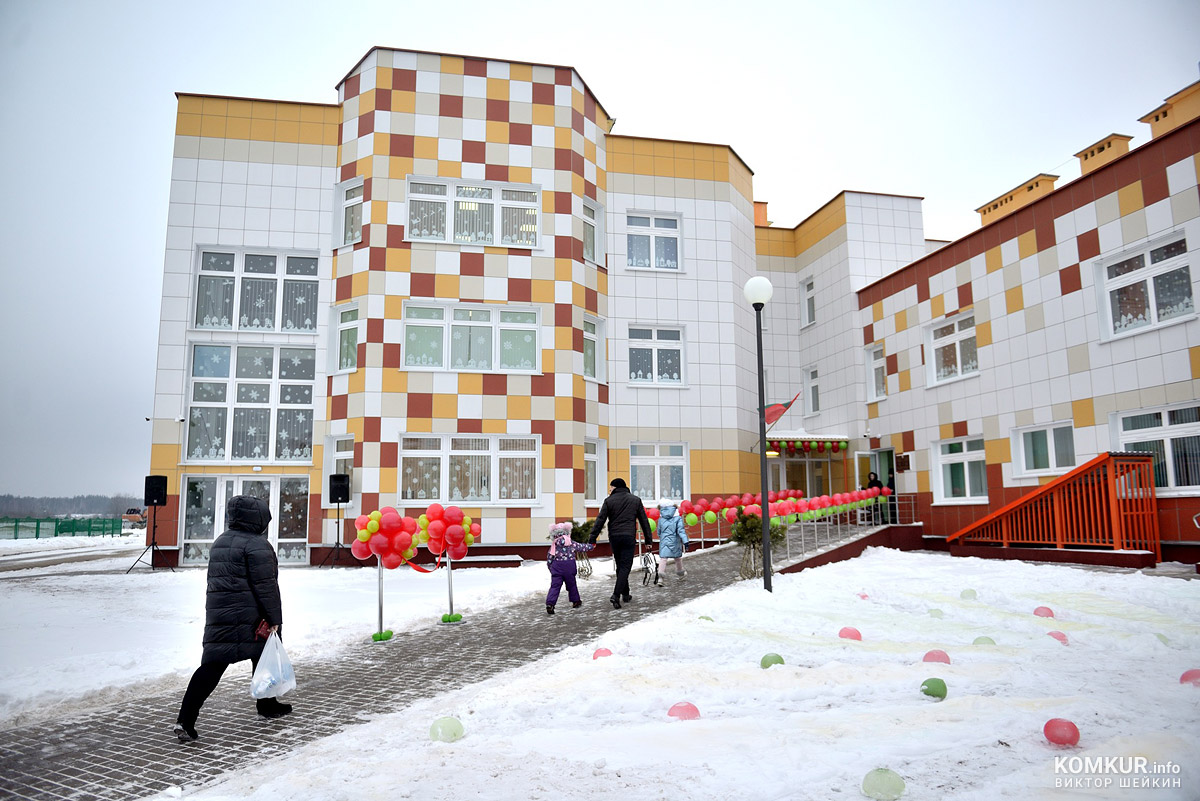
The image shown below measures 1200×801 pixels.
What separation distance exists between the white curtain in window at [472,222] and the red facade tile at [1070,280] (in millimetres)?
13352

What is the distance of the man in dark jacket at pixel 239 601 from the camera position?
217 inches

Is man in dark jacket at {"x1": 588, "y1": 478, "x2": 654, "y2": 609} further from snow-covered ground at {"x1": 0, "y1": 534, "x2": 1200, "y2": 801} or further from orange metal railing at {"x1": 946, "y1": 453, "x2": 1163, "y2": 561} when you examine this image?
orange metal railing at {"x1": 946, "y1": 453, "x2": 1163, "y2": 561}

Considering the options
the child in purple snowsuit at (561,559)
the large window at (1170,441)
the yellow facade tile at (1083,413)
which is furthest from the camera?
the yellow facade tile at (1083,413)

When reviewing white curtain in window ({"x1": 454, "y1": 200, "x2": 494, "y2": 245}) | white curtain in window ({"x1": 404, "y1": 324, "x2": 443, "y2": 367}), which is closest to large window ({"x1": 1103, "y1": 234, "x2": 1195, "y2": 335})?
white curtain in window ({"x1": 454, "y1": 200, "x2": 494, "y2": 245})

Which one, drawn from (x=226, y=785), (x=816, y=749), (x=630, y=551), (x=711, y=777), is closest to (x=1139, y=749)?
(x=816, y=749)

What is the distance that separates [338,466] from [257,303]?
5.11m

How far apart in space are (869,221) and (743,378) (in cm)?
706

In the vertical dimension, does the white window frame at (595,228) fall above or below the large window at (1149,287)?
above

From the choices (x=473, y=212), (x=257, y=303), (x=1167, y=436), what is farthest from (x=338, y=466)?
(x=1167, y=436)

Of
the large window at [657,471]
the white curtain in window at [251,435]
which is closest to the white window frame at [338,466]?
the white curtain in window at [251,435]

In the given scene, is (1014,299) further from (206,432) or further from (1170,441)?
(206,432)

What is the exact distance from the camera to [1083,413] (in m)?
15.4

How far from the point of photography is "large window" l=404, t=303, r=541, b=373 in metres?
18.7

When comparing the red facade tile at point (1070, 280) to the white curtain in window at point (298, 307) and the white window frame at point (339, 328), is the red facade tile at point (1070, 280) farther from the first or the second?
the white curtain in window at point (298, 307)
